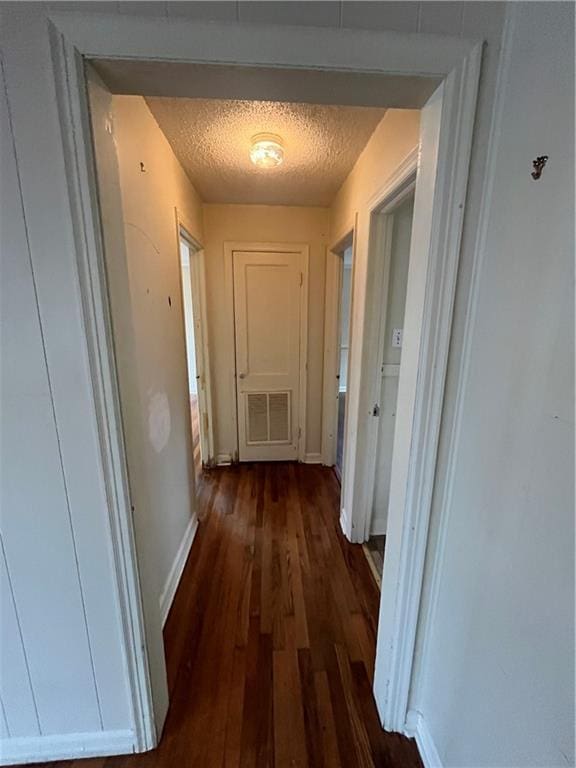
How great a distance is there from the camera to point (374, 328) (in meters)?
1.88

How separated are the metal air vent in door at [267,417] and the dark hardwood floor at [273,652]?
89 cm

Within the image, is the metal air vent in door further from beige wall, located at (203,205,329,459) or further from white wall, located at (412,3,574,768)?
white wall, located at (412,3,574,768)

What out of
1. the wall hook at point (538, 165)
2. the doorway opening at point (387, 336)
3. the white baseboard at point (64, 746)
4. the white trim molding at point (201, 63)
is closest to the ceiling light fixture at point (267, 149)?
the doorway opening at point (387, 336)

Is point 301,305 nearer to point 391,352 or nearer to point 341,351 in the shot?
point 391,352

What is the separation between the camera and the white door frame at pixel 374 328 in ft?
5.05

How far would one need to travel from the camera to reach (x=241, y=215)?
2797 mm

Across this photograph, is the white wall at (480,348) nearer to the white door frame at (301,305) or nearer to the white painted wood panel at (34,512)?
the white painted wood panel at (34,512)

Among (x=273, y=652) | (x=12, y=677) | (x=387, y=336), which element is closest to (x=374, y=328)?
(x=387, y=336)

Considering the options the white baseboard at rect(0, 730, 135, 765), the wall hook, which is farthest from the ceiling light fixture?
the white baseboard at rect(0, 730, 135, 765)

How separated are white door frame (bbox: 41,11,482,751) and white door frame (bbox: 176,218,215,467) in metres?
→ 1.72

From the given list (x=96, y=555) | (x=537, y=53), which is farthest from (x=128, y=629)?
(x=537, y=53)

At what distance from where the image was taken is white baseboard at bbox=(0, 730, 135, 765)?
43.4 inches

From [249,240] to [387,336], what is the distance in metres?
1.63

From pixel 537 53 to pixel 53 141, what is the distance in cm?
107
